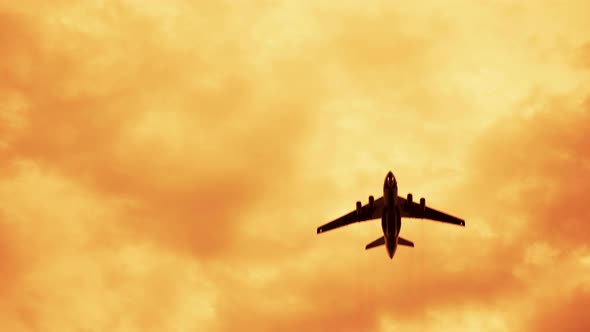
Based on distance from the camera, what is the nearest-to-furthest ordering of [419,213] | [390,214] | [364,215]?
[390,214], [364,215], [419,213]

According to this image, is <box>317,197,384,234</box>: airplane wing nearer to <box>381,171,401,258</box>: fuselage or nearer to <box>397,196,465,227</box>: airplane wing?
<box>397,196,465,227</box>: airplane wing

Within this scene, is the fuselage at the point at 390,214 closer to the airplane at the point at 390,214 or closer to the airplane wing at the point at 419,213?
the airplane at the point at 390,214

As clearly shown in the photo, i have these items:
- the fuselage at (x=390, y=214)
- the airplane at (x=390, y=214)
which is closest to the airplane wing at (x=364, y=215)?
the airplane at (x=390, y=214)

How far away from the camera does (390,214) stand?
16325cm

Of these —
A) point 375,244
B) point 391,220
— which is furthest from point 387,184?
point 375,244

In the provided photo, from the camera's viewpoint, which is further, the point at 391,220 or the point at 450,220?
the point at 450,220

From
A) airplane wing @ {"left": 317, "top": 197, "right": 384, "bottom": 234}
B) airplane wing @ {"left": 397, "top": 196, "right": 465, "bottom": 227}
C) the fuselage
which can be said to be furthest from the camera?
airplane wing @ {"left": 397, "top": 196, "right": 465, "bottom": 227}

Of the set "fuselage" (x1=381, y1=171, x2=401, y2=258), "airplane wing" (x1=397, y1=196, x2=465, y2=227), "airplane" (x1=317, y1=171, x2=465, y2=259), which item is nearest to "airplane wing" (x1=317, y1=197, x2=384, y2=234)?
"airplane" (x1=317, y1=171, x2=465, y2=259)

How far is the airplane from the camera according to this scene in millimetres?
159788

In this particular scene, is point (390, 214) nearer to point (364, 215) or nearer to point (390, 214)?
point (390, 214)

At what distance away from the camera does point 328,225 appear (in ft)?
582

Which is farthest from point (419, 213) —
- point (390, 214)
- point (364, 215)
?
point (390, 214)

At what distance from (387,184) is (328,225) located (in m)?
22.0

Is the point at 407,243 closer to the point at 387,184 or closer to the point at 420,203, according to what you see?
the point at 420,203
